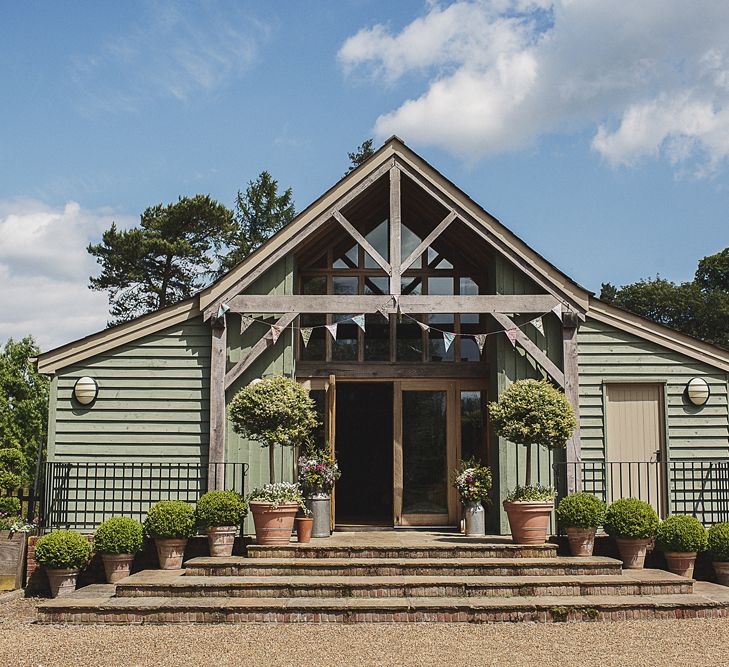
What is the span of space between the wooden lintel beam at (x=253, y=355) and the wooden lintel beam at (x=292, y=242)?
2.38 feet

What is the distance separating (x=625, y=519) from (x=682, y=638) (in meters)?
2.23

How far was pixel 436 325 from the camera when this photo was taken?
12.4 meters

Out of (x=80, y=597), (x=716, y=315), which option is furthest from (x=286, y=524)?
(x=716, y=315)

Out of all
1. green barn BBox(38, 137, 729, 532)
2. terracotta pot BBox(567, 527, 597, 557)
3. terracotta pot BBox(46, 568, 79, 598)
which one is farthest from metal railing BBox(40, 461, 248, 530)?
terracotta pot BBox(567, 527, 597, 557)

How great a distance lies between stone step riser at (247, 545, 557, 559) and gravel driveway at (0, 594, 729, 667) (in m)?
1.51

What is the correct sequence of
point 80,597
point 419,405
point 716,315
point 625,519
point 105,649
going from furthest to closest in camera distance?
1. point 716,315
2. point 419,405
3. point 625,519
4. point 80,597
5. point 105,649

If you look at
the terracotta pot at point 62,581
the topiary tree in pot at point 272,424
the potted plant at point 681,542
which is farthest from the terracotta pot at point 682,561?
the terracotta pot at point 62,581

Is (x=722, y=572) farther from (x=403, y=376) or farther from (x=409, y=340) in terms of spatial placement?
(x=409, y=340)

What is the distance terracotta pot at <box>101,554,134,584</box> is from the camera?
32.2 feet

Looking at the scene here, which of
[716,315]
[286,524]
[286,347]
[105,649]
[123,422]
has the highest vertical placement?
[716,315]

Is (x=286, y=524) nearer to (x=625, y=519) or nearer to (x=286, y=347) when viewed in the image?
(x=286, y=347)

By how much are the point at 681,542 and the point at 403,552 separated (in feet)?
10.9

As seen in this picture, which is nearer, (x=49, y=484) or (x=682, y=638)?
(x=682, y=638)

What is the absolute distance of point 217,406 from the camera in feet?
37.2
